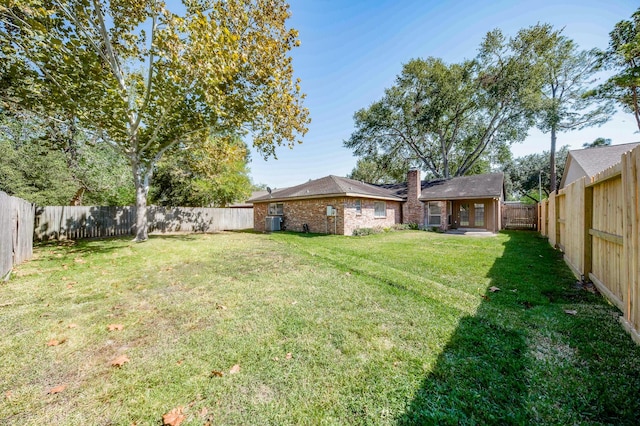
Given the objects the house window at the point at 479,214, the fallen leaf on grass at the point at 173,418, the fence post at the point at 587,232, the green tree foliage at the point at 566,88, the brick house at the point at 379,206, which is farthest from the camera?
the green tree foliage at the point at 566,88

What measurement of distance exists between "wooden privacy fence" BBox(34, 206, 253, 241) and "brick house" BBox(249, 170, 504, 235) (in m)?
A: 3.00

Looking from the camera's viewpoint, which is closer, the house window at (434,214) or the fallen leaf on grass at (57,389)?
the fallen leaf on grass at (57,389)

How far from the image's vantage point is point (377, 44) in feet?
38.5

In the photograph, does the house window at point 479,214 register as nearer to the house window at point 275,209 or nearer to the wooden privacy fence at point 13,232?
the house window at point 275,209

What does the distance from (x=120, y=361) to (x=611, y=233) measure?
6.53 meters

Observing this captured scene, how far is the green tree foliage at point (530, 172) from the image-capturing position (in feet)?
94.6

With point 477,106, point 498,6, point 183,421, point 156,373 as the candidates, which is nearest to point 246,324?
point 156,373

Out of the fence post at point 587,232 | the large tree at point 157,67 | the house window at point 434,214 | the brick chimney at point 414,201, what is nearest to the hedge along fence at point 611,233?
the fence post at point 587,232

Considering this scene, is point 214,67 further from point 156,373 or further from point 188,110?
point 156,373

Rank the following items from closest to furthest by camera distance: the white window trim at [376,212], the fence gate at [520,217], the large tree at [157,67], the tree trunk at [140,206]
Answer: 1. the large tree at [157,67]
2. the tree trunk at [140,206]
3. the white window trim at [376,212]
4. the fence gate at [520,217]

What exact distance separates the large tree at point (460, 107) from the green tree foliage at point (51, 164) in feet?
67.8

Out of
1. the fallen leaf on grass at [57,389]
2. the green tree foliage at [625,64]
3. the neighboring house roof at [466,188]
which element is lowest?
the fallen leaf on grass at [57,389]

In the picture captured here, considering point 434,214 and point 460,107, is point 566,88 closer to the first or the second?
point 460,107

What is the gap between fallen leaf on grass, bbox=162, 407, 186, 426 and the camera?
1774 millimetres
